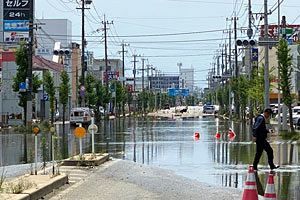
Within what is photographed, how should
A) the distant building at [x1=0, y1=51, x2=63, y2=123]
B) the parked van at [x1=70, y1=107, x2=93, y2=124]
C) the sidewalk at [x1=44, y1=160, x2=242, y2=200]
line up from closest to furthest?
the sidewalk at [x1=44, y1=160, x2=242, y2=200], the parked van at [x1=70, y1=107, x2=93, y2=124], the distant building at [x1=0, y1=51, x2=63, y2=123]

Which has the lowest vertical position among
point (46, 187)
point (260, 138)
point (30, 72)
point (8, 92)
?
point (46, 187)

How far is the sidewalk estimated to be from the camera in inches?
515

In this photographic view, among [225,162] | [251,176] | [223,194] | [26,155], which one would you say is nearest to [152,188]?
[223,194]

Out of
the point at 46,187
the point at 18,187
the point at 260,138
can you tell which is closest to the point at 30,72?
the point at 260,138

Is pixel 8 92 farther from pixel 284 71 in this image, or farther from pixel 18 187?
pixel 18 187

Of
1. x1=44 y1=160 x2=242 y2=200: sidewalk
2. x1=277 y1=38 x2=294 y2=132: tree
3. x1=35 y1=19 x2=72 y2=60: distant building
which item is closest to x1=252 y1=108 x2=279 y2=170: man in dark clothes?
x1=44 y1=160 x2=242 y2=200: sidewalk

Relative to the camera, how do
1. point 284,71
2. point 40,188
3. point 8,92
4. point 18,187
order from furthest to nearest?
point 8,92 < point 284,71 < point 40,188 < point 18,187

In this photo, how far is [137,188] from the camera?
1445 cm

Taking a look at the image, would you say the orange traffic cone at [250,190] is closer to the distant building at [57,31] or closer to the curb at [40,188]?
the curb at [40,188]

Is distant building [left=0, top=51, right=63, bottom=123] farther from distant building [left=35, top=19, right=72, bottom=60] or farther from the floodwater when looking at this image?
the floodwater

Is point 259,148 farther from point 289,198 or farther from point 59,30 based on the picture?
point 59,30

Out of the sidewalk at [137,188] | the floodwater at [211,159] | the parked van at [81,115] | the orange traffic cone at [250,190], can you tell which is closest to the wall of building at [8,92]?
the parked van at [81,115]

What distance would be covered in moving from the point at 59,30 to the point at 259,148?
9554cm

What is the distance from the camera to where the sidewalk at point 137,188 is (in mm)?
13078
